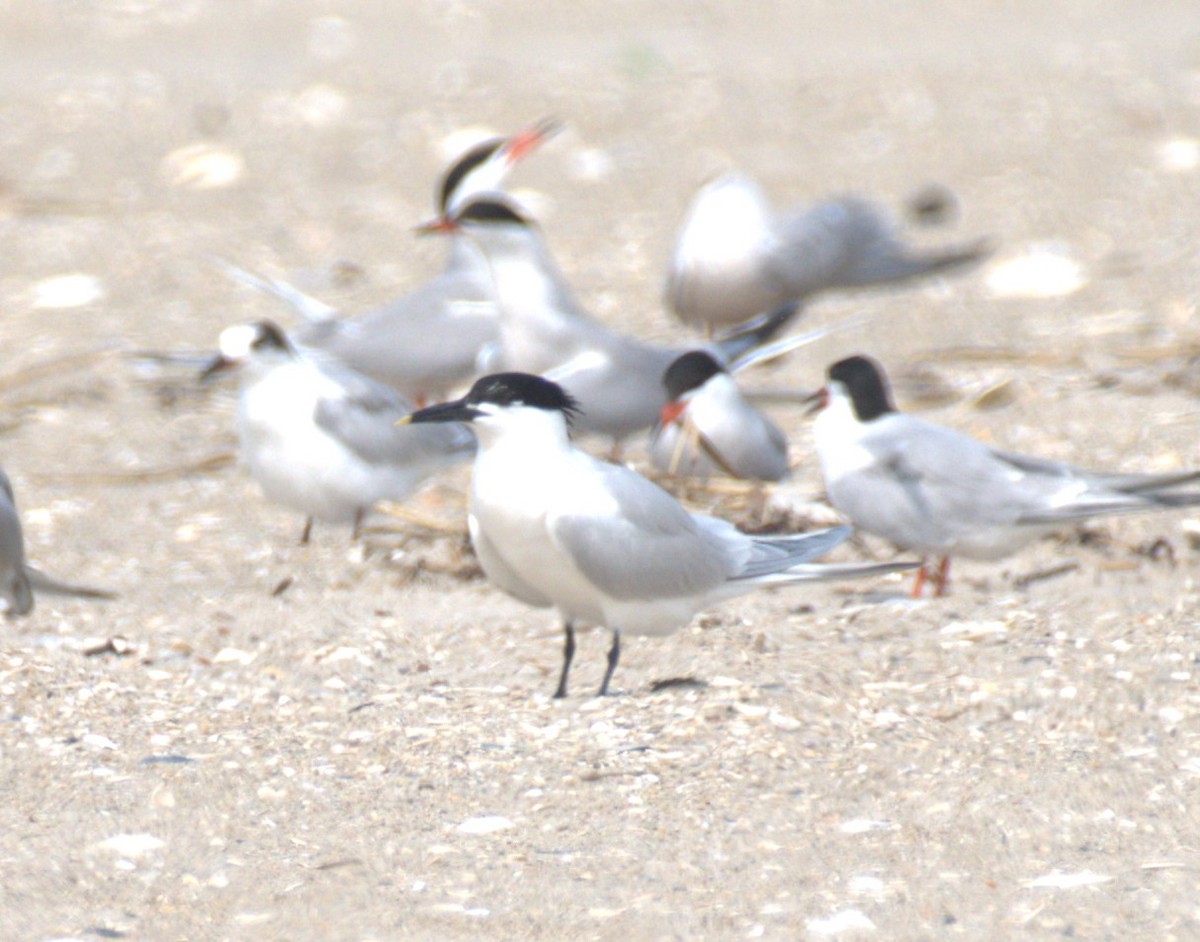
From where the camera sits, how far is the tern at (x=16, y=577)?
3.46 m

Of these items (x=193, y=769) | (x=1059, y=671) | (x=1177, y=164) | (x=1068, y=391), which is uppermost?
(x=1177, y=164)

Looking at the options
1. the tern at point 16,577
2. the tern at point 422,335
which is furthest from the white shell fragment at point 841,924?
the tern at point 422,335

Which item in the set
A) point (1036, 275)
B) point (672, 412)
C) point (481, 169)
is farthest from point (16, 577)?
point (1036, 275)

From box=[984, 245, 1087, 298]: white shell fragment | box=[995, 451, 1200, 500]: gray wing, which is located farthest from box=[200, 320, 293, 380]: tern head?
box=[984, 245, 1087, 298]: white shell fragment

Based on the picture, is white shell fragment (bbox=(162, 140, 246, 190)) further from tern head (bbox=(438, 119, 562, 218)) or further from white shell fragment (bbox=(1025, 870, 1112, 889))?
white shell fragment (bbox=(1025, 870, 1112, 889))

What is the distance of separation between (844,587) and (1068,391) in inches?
53.4

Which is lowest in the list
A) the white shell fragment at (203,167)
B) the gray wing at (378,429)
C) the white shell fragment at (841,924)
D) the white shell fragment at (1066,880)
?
the white shell fragment at (841,924)

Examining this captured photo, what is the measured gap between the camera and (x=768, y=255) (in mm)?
6066

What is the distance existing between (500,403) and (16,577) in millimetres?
975

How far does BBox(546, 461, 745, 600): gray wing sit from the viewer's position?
3.25 meters

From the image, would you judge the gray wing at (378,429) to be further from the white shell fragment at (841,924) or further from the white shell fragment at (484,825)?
the white shell fragment at (841,924)

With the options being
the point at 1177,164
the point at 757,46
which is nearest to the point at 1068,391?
the point at 1177,164

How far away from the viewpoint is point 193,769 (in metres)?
3.00

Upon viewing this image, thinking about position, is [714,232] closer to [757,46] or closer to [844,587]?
[844,587]
